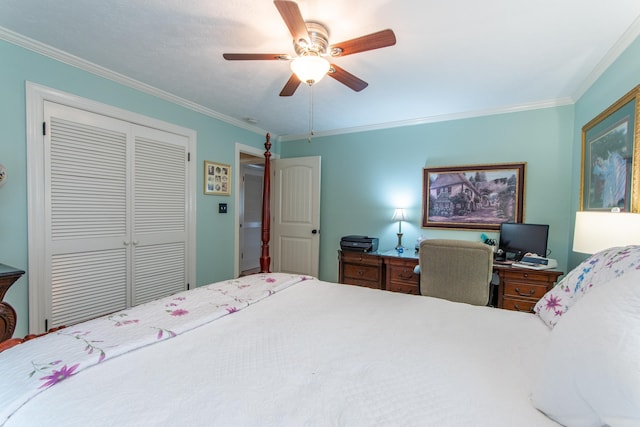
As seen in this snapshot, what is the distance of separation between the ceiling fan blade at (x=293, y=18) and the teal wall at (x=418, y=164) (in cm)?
223

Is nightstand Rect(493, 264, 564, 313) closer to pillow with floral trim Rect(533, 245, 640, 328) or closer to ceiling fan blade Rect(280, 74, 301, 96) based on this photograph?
pillow with floral trim Rect(533, 245, 640, 328)

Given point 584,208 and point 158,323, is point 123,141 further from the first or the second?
point 584,208

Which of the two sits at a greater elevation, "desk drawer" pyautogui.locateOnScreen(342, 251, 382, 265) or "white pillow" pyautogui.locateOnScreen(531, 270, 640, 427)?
"white pillow" pyautogui.locateOnScreen(531, 270, 640, 427)

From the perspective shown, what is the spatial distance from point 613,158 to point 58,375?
303 cm

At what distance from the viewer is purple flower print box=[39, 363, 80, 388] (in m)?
0.75

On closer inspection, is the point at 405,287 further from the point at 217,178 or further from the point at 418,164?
the point at 217,178

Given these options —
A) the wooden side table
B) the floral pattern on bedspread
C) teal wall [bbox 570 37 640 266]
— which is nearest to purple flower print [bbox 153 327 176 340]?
the floral pattern on bedspread

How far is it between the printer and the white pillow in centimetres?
248

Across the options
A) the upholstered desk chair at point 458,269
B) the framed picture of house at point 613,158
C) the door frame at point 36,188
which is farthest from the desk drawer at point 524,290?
the door frame at point 36,188

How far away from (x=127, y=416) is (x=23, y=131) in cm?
234

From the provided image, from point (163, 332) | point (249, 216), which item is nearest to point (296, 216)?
point (249, 216)

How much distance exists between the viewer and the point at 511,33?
5.74 ft

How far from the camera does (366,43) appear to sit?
1.54m

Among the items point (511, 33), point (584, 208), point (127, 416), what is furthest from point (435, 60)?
point (127, 416)
